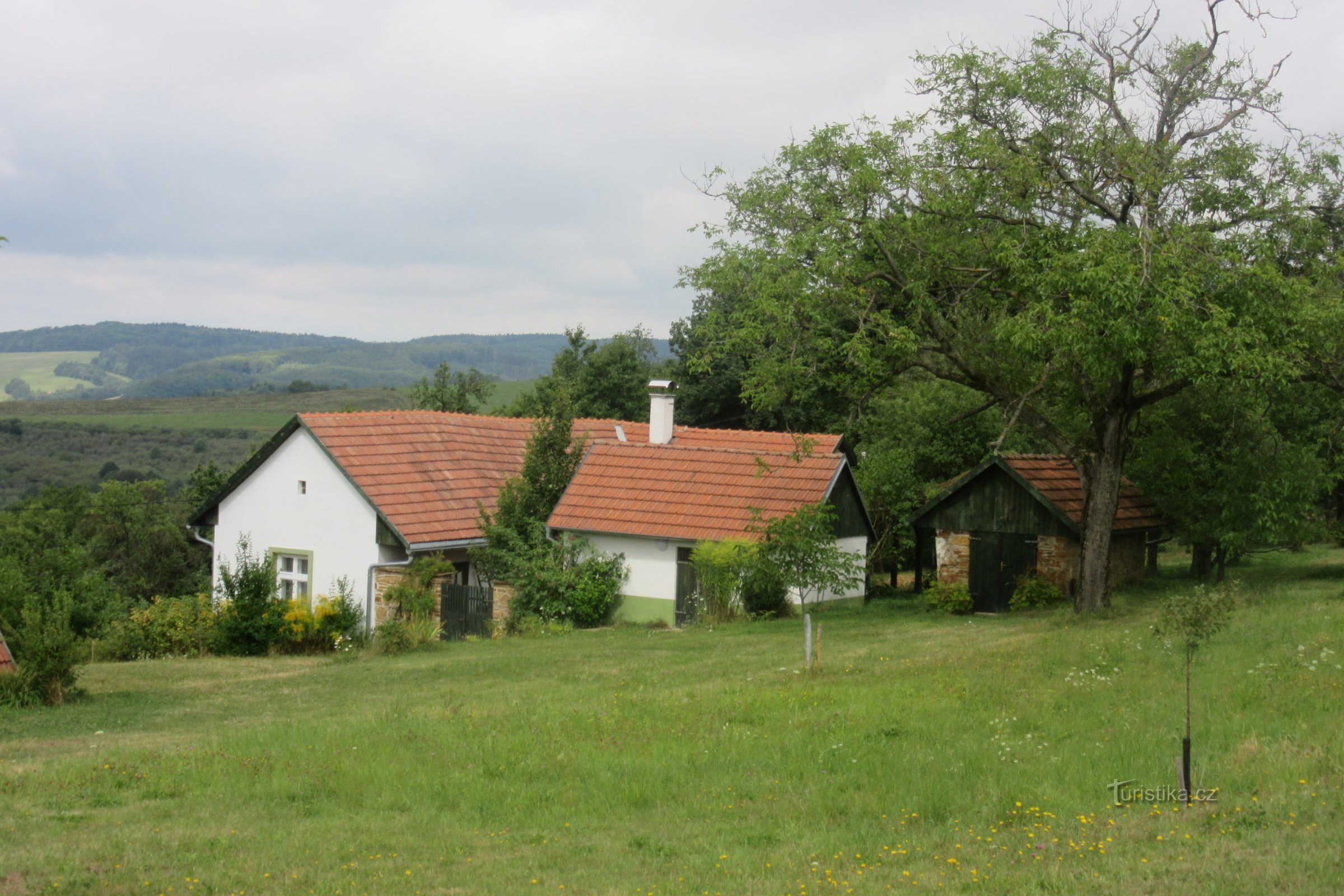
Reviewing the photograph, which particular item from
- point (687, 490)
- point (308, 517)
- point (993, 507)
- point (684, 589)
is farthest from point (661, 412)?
point (308, 517)

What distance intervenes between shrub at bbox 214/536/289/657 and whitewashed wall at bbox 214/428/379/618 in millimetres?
2783

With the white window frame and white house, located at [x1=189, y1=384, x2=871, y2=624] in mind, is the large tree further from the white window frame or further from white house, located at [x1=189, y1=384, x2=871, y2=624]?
the white window frame

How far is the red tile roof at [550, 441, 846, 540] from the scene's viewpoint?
25.6m

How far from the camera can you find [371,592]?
2620 centimetres

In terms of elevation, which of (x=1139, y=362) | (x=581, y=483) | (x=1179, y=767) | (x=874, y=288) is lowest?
(x=1179, y=767)

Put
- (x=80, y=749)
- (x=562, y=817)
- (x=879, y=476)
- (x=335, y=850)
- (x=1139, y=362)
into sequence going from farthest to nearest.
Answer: (x=879, y=476), (x=1139, y=362), (x=80, y=749), (x=562, y=817), (x=335, y=850)

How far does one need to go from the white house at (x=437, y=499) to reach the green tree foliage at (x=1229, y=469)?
6902 mm

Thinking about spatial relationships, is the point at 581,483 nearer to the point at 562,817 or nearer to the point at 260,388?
the point at 562,817

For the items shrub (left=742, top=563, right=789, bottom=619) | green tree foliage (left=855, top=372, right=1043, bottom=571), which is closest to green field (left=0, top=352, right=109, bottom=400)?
green tree foliage (left=855, top=372, right=1043, bottom=571)

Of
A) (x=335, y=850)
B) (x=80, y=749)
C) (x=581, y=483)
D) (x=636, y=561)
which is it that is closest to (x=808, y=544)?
(x=636, y=561)

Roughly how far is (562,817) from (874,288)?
46.7 feet

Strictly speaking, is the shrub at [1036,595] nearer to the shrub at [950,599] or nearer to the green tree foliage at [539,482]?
the shrub at [950,599]

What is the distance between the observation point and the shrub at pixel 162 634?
23.8 meters

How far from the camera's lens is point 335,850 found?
27.6 feet
